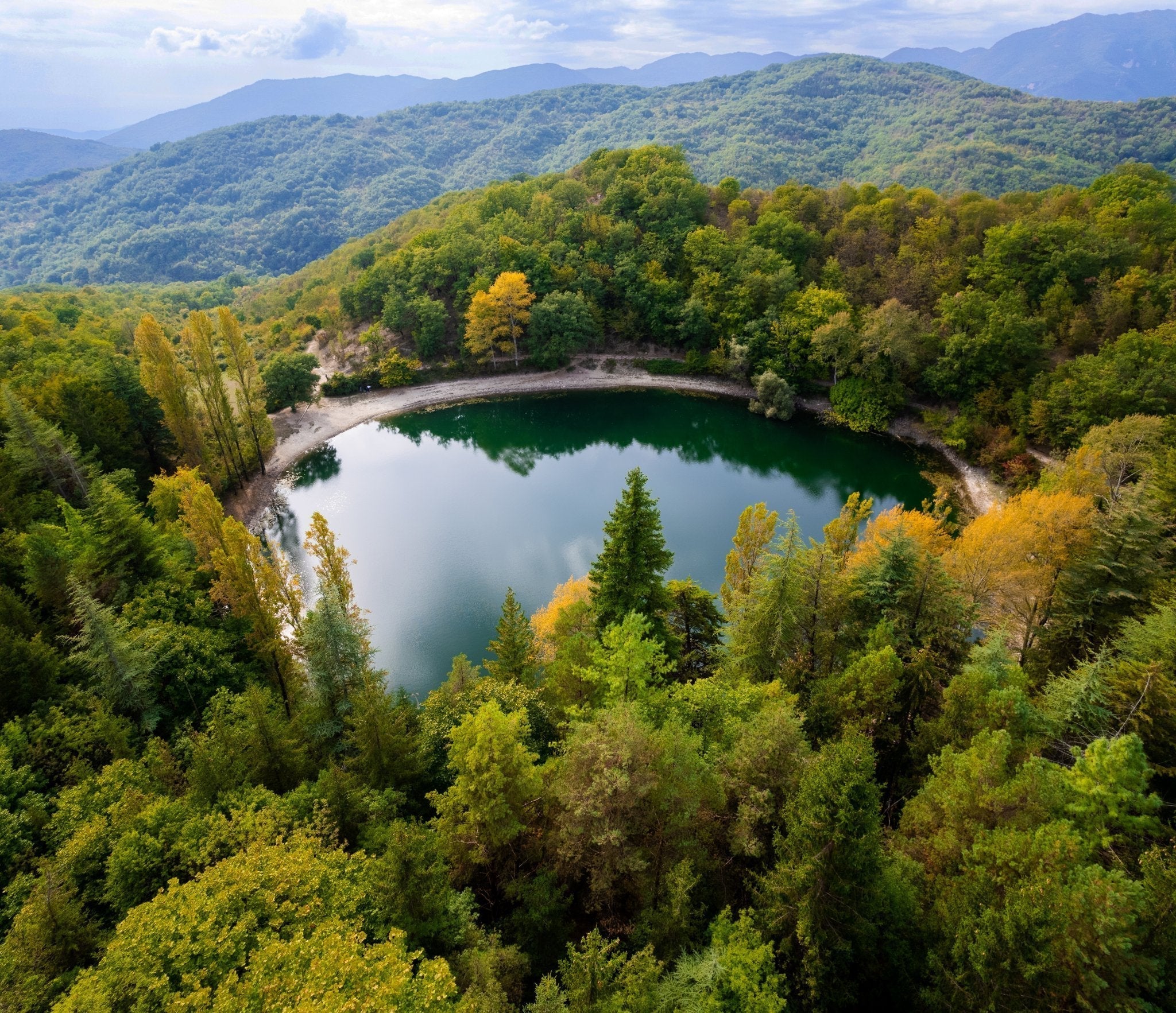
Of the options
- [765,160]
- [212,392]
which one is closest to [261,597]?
[212,392]

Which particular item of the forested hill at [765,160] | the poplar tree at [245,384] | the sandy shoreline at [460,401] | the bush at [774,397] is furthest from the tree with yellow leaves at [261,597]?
the forested hill at [765,160]

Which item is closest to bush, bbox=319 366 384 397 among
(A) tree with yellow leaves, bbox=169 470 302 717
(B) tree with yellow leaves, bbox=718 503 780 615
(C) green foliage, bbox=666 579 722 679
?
(A) tree with yellow leaves, bbox=169 470 302 717

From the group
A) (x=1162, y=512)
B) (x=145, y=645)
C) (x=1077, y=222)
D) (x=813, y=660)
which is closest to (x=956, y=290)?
(x=1077, y=222)

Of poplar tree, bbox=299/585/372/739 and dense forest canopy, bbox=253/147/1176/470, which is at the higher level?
dense forest canopy, bbox=253/147/1176/470

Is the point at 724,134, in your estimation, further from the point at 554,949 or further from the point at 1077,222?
the point at 554,949

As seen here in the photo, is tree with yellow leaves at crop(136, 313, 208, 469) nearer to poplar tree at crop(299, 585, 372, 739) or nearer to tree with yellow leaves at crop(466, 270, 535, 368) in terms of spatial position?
poplar tree at crop(299, 585, 372, 739)

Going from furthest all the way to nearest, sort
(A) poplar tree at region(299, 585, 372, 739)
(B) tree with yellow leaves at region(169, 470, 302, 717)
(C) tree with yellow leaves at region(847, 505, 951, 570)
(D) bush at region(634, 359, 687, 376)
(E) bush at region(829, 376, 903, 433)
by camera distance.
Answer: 1. (D) bush at region(634, 359, 687, 376)
2. (E) bush at region(829, 376, 903, 433)
3. (B) tree with yellow leaves at region(169, 470, 302, 717)
4. (C) tree with yellow leaves at region(847, 505, 951, 570)
5. (A) poplar tree at region(299, 585, 372, 739)
